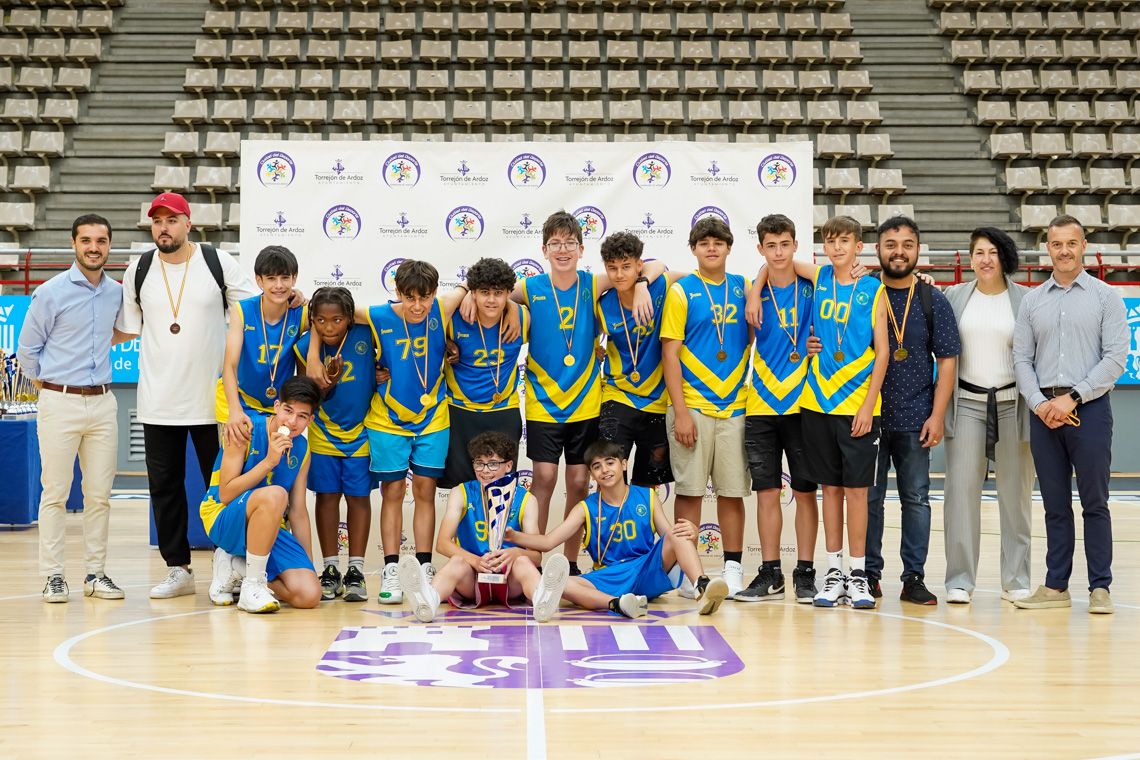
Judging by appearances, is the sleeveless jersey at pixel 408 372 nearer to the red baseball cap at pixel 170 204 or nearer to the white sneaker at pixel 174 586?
the red baseball cap at pixel 170 204

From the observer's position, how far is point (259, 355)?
15.6 feet

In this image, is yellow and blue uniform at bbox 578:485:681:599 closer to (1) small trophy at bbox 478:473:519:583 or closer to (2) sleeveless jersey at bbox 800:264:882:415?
(1) small trophy at bbox 478:473:519:583

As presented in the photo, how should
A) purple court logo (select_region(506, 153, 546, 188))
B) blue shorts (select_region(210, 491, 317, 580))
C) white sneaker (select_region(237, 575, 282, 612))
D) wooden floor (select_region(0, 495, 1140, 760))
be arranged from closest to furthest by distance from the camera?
Answer: wooden floor (select_region(0, 495, 1140, 760))
white sneaker (select_region(237, 575, 282, 612))
blue shorts (select_region(210, 491, 317, 580))
purple court logo (select_region(506, 153, 546, 188))

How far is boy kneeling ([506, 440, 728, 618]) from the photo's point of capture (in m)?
4.57

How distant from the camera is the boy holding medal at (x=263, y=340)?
15.3 ft

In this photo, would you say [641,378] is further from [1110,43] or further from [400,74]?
[1110,43]

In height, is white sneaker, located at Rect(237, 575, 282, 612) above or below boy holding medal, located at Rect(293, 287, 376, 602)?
below

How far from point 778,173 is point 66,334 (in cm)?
408

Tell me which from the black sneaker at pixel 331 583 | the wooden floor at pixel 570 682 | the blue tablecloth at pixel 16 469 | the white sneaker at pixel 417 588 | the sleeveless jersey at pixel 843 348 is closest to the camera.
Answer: the wooden floor at pixel 570 682

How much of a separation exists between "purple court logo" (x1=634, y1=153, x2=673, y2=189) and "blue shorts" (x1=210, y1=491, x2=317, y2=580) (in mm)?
3069

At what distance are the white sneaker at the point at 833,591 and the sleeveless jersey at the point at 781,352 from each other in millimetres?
793

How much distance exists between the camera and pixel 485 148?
627 centimetres

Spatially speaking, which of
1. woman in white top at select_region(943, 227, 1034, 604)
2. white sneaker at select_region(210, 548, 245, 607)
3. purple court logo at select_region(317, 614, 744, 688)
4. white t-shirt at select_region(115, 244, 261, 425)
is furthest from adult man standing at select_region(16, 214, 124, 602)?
woman in white top at select_region(943, 227, 1034, 604)

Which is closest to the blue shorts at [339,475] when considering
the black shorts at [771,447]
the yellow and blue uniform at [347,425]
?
the yellow and blue uniform at [347,425]
